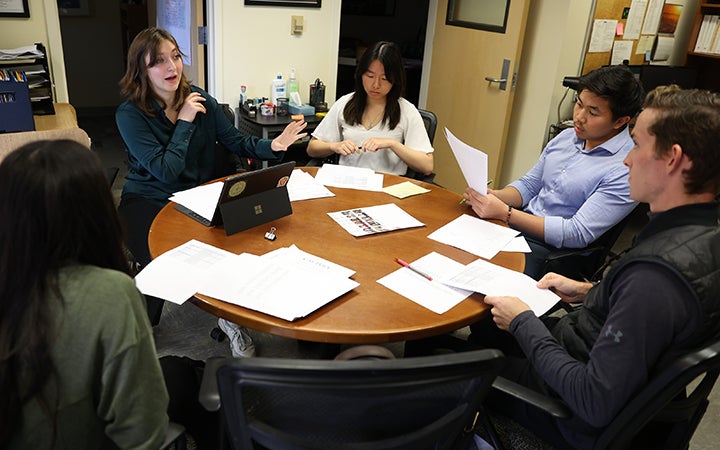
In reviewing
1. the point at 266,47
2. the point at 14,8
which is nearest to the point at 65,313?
the point at 14,8

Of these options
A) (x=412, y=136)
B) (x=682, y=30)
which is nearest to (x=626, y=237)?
(x=682, y=30)

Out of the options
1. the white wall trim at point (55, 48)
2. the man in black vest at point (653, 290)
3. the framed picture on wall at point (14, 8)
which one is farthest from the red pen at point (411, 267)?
the framed picture on wall at point (14, 8)

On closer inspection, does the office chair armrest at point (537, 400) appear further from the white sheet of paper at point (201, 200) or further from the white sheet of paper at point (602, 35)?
the white sheet of paper at point (602, 35)

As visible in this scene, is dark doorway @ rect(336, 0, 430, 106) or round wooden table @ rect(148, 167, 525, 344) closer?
round wooden table @ rect(148, 167, 525, 344)

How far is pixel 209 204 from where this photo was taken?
190 centimetres

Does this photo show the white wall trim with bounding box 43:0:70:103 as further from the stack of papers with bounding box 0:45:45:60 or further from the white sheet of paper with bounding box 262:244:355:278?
the white sheet of paper with bounding box 262:244:355:278

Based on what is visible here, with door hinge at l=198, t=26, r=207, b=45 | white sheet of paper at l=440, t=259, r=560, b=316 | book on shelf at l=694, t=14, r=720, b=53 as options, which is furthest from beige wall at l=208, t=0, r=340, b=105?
book on shelf at l=694, t=14, r=720, b=53

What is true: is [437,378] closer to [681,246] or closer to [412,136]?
[681,246]

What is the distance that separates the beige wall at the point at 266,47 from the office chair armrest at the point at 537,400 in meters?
2.85

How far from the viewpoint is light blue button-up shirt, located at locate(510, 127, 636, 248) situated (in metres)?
2.00

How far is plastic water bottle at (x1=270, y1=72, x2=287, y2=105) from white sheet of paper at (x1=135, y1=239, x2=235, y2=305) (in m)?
2.10

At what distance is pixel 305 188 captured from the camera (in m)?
2.18

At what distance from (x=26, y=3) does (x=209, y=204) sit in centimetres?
204

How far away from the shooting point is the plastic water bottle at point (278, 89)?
11.6ft
